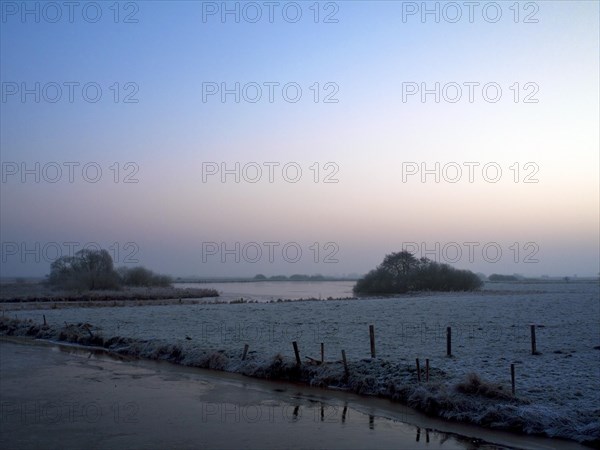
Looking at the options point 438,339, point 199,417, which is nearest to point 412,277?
point 438,339

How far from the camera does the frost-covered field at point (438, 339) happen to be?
16.5 metres

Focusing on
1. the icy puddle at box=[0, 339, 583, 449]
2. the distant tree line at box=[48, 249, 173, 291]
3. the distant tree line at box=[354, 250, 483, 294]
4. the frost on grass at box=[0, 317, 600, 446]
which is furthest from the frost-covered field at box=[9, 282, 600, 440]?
the distant tree line at box=[48, 249, 173, 291]

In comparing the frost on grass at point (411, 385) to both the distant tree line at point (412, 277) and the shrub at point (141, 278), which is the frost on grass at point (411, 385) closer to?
the distant tree line at point (412, 277)

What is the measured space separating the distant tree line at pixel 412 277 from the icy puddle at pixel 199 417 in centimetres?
8989

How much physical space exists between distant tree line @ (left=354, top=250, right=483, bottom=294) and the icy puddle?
295ft

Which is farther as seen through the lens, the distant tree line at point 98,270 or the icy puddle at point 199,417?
the distant tree line at point 98,270

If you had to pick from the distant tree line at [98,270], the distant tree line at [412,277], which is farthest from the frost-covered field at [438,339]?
the distant tree line at [98,270]

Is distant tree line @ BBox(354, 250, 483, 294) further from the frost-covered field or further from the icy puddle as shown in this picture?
the icy puddle

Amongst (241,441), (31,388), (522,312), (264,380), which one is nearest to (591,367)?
(264,380)

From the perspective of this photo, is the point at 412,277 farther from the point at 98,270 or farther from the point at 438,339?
the point at 438,339

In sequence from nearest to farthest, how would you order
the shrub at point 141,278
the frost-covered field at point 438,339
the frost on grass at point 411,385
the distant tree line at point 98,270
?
the frost on grass at point 411,385
the frost-covered field at point 438,339
the distant tree line at point 98,270
the shrub at point 141,278

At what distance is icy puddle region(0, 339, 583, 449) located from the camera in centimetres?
1295

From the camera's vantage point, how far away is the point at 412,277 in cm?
11219

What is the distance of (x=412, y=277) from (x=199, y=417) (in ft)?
329
